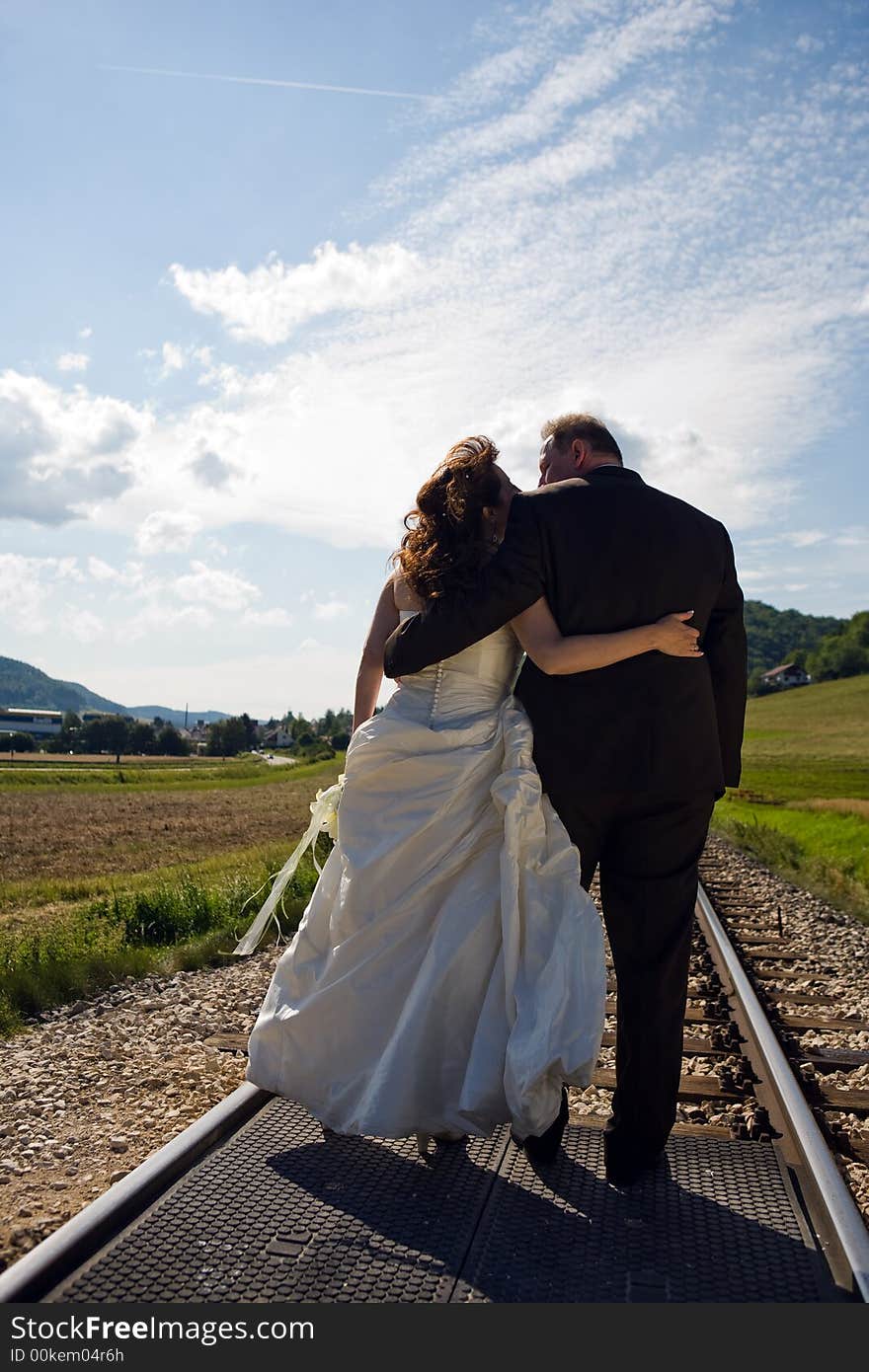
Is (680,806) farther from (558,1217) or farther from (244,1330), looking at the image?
(244,1330)

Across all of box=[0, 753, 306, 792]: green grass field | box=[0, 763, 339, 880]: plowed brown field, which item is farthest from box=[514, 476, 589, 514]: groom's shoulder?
box=[0, 753, 306, 792]: green grass field

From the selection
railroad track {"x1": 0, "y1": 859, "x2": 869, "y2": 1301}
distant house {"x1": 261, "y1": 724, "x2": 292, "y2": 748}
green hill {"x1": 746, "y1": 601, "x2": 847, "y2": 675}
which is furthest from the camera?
distant house {"x1": 261, "y1": 724, "x2": 292, "y2": 748}

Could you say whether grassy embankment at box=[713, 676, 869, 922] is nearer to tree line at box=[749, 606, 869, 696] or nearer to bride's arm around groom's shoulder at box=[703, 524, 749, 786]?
bride's arm around groom's shoulder at box=[703, 524, 749, 786]

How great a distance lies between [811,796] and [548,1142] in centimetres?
3398

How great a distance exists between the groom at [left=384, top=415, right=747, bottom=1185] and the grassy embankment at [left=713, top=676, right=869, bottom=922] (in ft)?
28.1

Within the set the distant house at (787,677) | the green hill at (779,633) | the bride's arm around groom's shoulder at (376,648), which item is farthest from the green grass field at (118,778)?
the green hill at (779,633)

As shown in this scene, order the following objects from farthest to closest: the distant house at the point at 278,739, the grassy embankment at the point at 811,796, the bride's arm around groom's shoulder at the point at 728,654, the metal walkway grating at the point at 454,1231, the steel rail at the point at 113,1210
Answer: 1. the distant house at the point at 278,739
2. the grassy embankment at the point at 811,796
3. the bride's arm around groom's shoulder at the point at 728,654
4. the metal walkway grating at the point at 454,1231
5. the steel rail at the point at 113,1210

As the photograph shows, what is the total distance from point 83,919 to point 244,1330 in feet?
28.0

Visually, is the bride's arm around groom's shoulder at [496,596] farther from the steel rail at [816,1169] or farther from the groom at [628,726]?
the steel rail at [816,1169]

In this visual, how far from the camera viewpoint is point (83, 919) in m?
10.7

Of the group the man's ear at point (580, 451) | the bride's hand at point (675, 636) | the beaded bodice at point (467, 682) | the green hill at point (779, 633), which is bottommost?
the beaded bodice at point (467, 682)

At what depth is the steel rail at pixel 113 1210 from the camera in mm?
2740

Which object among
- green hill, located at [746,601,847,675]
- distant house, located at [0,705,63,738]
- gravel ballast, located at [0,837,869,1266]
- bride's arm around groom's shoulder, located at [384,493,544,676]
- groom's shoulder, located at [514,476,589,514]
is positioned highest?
green hill, located at [746,601,847,675]

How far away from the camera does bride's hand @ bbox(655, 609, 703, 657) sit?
371 centimetres
